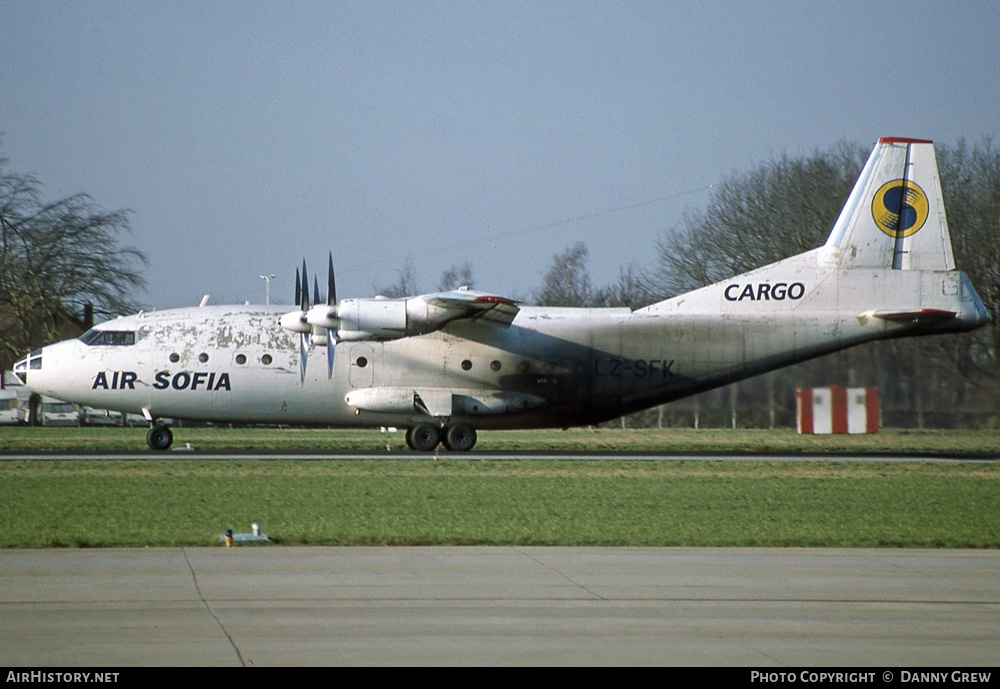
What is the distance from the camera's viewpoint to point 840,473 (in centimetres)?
2689

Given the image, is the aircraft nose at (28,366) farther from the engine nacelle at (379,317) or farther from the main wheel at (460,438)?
the main wheel at (460,438)

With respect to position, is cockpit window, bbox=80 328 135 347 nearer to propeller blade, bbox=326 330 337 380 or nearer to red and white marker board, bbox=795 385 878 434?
propeller blade, bbox=326 330 337 380

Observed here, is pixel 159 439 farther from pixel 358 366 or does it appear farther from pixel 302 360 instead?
pixel 358 366

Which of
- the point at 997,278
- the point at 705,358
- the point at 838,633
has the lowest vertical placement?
the point at 838,633

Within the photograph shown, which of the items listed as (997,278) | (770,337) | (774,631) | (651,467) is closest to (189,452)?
(651,467)

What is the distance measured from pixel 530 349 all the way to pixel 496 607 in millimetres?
22131

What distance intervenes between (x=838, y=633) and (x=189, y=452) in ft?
80.8

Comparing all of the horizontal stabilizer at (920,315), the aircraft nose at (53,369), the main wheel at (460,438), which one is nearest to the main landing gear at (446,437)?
the main wheel at (460,438)

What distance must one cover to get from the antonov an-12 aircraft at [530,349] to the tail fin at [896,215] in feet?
0.13

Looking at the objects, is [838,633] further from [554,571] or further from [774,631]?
[554,571]

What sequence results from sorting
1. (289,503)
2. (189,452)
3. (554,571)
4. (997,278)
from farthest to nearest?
(997,278), (189,452), (289,503), (554,571)

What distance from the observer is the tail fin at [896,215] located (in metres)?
32.7

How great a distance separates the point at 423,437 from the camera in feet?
107

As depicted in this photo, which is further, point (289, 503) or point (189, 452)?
point (189, 452)
